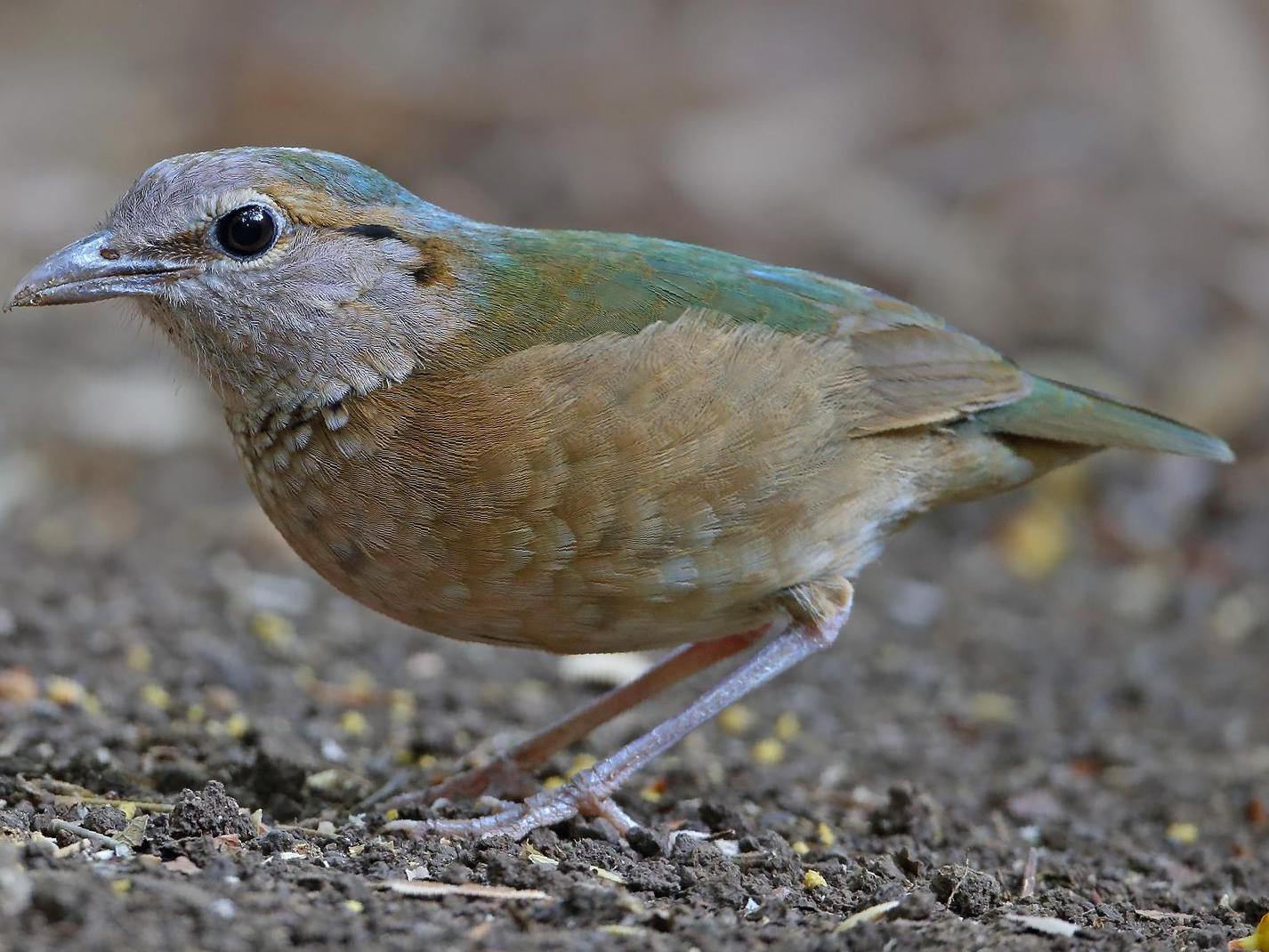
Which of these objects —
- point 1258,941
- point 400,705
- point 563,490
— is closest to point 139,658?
point 400,705

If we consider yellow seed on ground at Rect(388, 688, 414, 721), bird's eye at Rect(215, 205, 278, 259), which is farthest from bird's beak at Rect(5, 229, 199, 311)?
yellow seed on ground at Rect(388, 688, 414, 721)

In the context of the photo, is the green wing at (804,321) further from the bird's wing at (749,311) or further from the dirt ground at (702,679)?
the dirt ground at (702,679)

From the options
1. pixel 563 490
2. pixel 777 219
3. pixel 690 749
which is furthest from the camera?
pixel 777 219

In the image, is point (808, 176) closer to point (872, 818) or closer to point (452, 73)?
point (452, 73)

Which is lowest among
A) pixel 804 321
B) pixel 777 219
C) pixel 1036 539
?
pixel 1036 539

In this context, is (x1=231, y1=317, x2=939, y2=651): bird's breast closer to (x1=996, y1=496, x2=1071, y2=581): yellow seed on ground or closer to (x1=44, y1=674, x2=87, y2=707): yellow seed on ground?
(x1=44, y1=674, x2=87, y2=707): yellow seed on ground

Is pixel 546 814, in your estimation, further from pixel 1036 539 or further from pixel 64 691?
pixel 1036 539

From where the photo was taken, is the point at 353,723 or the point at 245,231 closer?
the point at 245,231
